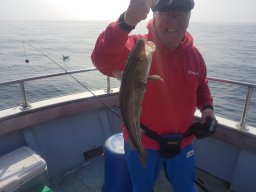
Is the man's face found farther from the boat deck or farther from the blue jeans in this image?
the boat deck

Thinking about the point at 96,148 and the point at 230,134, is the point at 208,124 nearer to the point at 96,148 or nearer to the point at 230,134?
the point at 230,134

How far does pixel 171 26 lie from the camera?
232 centimetres

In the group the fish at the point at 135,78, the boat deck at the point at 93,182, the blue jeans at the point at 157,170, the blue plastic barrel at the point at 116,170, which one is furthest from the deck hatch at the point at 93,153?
the fish at the point at 135,78

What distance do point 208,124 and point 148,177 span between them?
83 centimetres

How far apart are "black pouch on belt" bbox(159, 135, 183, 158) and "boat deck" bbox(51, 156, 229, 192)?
187 centimetres

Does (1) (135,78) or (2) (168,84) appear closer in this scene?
(1) (135,78)

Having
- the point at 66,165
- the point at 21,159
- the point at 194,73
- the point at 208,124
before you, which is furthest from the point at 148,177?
the point at 66,165

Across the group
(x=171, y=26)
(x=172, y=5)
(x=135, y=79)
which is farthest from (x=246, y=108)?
(x=135, y=79)

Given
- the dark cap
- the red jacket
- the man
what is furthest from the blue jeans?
the dark cap

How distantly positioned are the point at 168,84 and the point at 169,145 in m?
0.56

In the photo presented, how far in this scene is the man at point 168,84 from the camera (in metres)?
2.22

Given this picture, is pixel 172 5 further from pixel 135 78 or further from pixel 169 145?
pixel 169 145

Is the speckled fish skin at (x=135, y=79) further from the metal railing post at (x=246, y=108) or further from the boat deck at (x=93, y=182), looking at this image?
the boat deck at (x=93, y=182)

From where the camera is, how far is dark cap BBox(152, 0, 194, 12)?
2215mm
